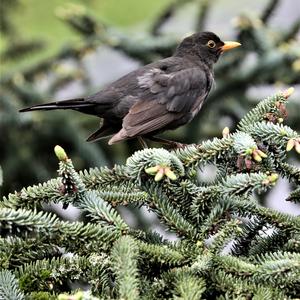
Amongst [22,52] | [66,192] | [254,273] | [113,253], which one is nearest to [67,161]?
[66,192]

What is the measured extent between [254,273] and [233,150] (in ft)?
1.59

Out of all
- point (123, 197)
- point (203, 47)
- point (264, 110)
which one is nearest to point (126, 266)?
point (123, 197)

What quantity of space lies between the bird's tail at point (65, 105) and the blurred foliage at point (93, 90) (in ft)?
2.07

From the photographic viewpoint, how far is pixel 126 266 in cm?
165

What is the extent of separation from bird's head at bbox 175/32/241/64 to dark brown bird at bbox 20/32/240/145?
23 centimetres

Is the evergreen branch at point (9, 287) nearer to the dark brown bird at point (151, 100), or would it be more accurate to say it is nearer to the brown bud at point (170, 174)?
the brown bud at point (170, 174)

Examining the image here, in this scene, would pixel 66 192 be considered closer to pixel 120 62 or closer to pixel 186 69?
pixel 186 69

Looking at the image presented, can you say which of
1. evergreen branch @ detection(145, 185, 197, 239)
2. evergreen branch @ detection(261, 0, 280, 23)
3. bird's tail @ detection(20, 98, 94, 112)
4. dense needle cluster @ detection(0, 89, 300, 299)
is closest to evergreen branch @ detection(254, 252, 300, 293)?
dense needle cluster @ detection(0, 89, 300, 299)

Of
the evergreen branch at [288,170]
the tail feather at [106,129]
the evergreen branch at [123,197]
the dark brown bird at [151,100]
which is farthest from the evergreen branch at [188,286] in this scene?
the tail feather at [106,129]

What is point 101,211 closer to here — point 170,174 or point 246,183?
point 170,174

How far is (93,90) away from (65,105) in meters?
1.26

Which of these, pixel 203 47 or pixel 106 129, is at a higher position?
pixel 203 47

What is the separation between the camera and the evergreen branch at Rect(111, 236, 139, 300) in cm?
158

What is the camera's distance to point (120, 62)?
734 cm
